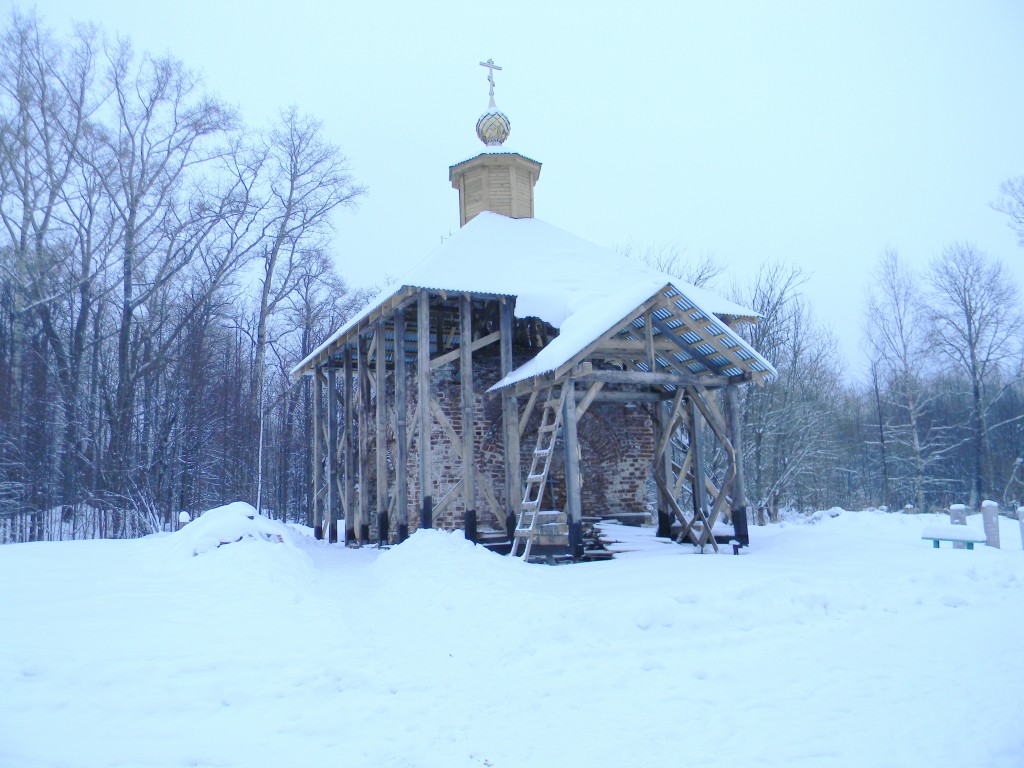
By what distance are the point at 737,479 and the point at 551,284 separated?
4.63 m

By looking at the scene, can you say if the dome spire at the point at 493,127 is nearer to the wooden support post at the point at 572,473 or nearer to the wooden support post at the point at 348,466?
the wooden support post at the point at 348,466

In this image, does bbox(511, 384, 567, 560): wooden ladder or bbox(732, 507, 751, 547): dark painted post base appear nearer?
bbox(511, 384, 567, 560): wooden ladder

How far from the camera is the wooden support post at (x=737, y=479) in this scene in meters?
11.7

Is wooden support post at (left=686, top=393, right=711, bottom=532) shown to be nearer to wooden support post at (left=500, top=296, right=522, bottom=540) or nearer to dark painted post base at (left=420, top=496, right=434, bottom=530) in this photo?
wooden support post at (left=500, top=296, right=522, bottom=540)

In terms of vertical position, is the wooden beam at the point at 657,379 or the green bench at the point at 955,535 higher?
the wooden beam at the point at 657,379

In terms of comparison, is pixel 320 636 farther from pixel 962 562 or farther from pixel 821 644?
pixel 962 562

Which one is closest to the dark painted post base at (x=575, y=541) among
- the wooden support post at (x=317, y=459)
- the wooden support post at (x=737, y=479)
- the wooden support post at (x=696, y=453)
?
the wooden support post at (x=696, y=453)

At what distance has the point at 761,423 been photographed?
77.3 ft

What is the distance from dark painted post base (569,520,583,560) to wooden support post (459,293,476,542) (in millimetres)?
2115

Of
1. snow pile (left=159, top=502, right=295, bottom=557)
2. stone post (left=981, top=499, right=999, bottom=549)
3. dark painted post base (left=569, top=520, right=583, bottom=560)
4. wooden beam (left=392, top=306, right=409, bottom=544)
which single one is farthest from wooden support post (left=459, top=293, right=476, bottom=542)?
stone post (left=981, top=499, right=999, bottom=549)

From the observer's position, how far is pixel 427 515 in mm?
12070

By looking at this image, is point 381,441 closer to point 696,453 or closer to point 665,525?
point 665,525

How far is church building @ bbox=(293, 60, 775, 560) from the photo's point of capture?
10.7 metres

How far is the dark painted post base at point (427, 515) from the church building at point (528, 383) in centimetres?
4
